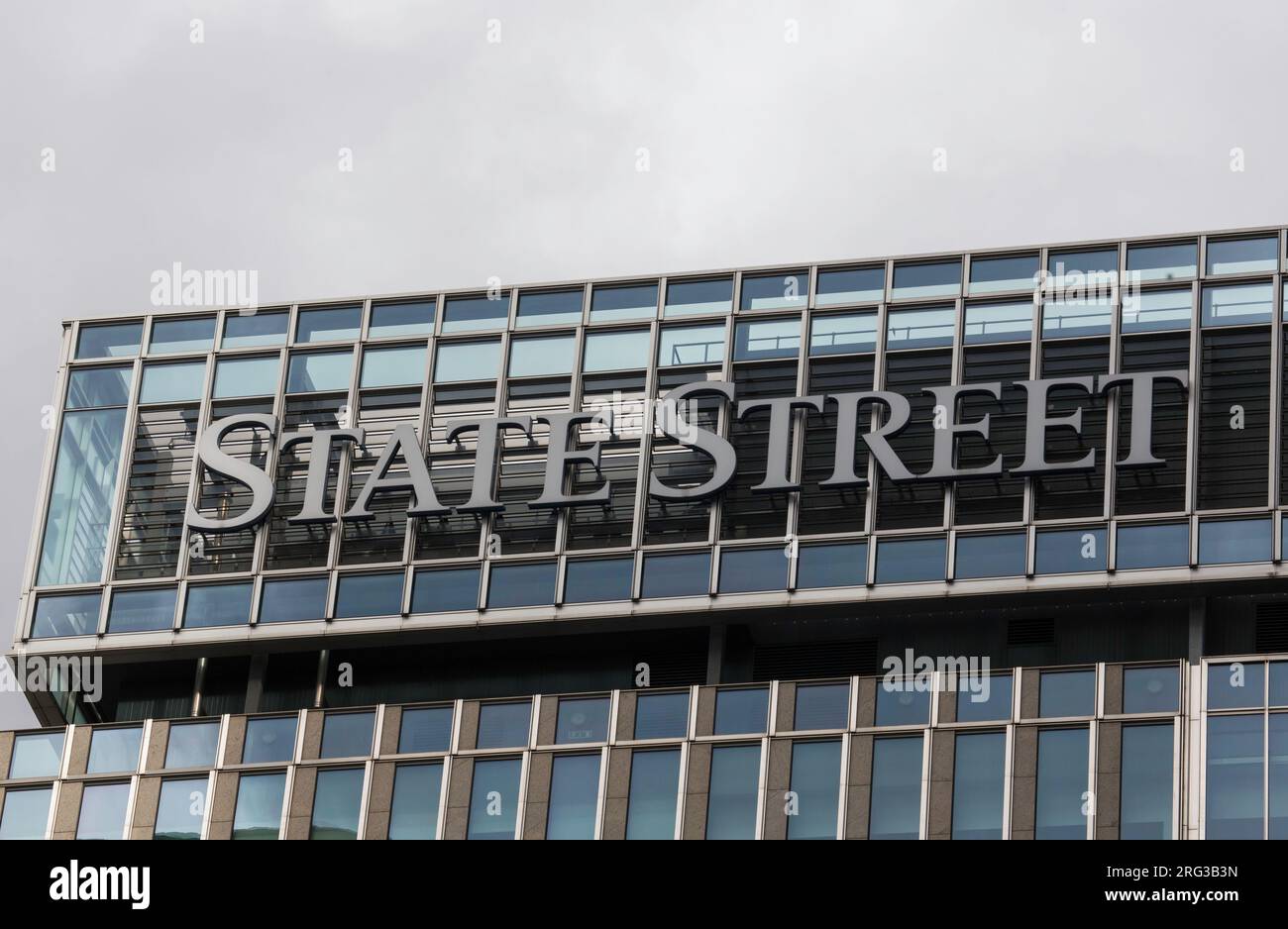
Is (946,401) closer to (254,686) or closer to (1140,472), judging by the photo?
(1140,472)

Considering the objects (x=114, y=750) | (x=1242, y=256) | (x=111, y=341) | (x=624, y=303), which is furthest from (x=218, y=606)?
(x=1242, y=256)

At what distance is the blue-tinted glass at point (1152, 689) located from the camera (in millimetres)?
56094

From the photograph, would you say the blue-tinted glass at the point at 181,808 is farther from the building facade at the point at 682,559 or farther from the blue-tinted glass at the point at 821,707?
the blue-tinted glass at the point at 821,707

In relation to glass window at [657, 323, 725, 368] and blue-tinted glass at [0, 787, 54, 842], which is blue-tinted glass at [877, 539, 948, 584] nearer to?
glass window at [657, 323, 725, 368]

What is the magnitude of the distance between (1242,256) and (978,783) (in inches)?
663

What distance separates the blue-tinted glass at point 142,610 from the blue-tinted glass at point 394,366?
8.11 meters

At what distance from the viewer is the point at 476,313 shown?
68.2 meters

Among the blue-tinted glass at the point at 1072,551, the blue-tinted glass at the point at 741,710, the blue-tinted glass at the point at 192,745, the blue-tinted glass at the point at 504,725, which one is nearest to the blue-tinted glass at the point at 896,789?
the blue-tinted glass at the point at 741,710

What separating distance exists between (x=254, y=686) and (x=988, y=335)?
72.7 ft

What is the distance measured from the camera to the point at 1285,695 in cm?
5491

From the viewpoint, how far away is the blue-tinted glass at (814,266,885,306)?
6525 cm

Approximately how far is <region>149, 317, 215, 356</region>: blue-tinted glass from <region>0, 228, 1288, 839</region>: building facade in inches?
3.8

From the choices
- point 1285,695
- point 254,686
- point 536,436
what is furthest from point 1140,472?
point 254,686

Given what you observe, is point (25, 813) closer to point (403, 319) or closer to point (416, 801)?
point (416, 801)
